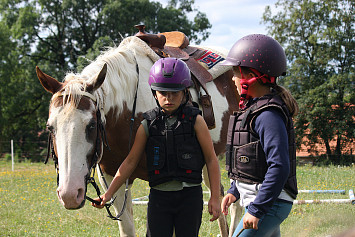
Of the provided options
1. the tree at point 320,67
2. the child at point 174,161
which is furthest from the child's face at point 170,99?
the tree at point 320,67

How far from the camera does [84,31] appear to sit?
1130 inches

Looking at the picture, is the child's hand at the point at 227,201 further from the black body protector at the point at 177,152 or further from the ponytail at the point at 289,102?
the ponytail at the point at 289,102

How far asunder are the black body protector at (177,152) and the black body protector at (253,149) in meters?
0.41

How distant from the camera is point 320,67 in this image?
21.8m

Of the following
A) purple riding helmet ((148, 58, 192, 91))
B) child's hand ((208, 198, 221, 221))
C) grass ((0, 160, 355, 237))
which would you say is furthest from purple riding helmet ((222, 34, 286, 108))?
grass ((0, 160, 355, 237))

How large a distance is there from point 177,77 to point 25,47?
2880 cm

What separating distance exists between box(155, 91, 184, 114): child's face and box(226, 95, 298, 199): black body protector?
56cm

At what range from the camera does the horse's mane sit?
2730 millimetres

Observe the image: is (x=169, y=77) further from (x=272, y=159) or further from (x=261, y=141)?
(x=272, y=159)

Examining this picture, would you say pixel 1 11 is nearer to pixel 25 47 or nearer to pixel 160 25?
pixel 25 47

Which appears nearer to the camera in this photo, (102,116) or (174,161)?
(174,161)

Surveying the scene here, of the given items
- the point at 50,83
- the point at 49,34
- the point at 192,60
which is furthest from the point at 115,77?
the point at 49,34

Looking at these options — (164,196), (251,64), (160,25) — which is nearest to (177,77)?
(251,64)

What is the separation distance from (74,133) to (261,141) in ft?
4.24
